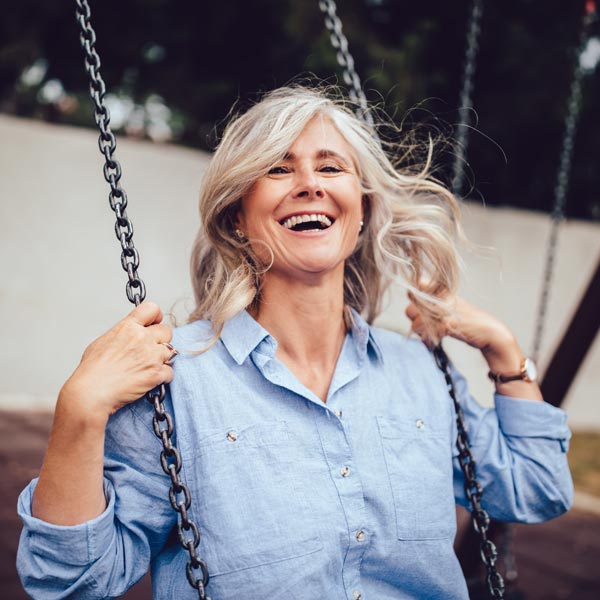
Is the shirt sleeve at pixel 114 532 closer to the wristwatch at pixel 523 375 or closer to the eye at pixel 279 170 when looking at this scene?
the eye at pixel 279 170

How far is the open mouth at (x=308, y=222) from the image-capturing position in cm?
162

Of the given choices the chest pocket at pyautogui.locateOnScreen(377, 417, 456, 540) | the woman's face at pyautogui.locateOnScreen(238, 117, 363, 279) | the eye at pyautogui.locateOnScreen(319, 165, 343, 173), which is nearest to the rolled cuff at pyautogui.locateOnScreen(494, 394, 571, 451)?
the chest pocket at pyautogui.locateOnScreen(377, 417, 456, 540)

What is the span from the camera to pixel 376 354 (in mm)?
1728

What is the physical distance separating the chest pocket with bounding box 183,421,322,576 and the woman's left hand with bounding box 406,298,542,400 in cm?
63

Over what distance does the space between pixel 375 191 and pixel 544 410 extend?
72 cm

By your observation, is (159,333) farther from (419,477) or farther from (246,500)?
(419,477)

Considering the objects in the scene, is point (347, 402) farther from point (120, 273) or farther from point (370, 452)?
point (120, 273)

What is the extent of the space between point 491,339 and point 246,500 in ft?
2.82

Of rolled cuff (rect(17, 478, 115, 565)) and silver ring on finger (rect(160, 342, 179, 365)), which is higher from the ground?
silver ring on finger (rect(160, 342, 179, 365))

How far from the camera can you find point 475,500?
1660 mm

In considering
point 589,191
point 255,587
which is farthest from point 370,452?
point 589,191

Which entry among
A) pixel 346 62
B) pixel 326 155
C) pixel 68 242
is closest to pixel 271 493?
pixel 326 155

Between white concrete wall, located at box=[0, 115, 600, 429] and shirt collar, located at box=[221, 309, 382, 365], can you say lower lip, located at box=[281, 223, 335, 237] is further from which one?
white concrete wall, located at box=[0, 115, 600, 429]

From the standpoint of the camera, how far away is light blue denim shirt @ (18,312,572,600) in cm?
135
